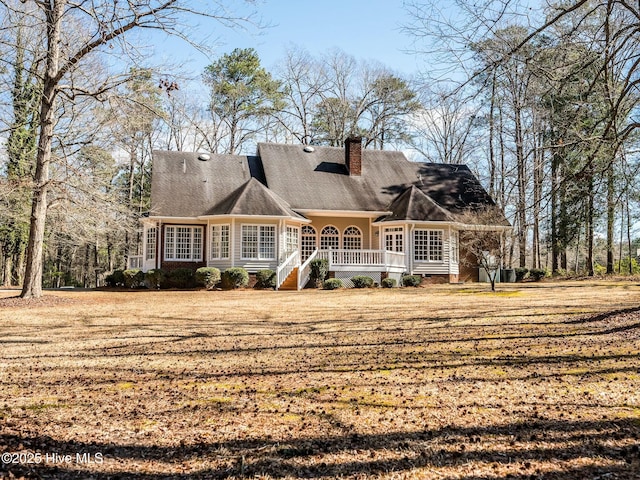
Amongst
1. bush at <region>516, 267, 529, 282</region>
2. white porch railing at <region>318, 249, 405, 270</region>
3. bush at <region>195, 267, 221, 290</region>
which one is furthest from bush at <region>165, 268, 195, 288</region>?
bush at <region>516, 267, 529, 282</region>

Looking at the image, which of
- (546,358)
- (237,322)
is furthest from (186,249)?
(546,358)

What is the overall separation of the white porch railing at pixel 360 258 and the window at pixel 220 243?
4.38 metres

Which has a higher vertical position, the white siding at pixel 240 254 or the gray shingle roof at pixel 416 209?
the gray shingle roof at pixel 416 209

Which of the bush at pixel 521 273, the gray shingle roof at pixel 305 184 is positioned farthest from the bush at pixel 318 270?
the bush at pixel 521 273

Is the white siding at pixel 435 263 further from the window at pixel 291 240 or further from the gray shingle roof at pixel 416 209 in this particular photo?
the window at pixel 291 240

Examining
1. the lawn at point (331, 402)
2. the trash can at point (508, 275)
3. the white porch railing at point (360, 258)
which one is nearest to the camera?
the lawn at point (331, 402)

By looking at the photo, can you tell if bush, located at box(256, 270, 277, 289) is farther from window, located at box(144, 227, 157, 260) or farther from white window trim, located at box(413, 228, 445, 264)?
white window trim, located at box(413, 228, 445, 264)

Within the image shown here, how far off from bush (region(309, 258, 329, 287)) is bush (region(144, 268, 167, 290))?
650 centimetres

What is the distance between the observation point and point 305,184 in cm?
2569

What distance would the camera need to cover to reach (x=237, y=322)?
9.84 m

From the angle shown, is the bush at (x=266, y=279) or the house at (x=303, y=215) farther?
the house at (x=303, y=215)

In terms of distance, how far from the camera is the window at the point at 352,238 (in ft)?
84.7

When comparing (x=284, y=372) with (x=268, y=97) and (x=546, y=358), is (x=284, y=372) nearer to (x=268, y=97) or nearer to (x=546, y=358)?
(x=546, y=358)

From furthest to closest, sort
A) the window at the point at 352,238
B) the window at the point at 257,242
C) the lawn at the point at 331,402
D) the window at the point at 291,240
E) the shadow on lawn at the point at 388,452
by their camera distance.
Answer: the window at the point at 352,238, the window at the point at 291,240, the window at the point at 257,242, the lawn at the point at 331,402, the shadow on lawn at the point at 388,452
